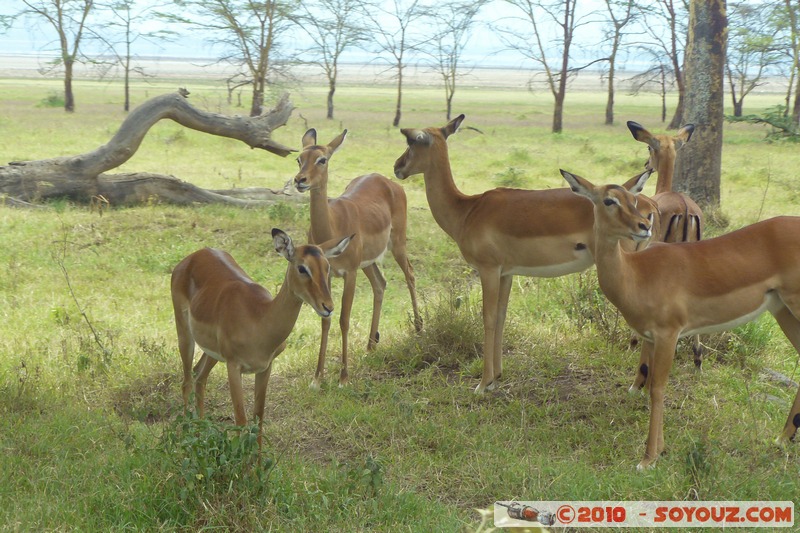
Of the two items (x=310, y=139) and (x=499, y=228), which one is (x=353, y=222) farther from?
(x=499, y=228)

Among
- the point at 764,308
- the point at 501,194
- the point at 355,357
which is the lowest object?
the point at 355,357

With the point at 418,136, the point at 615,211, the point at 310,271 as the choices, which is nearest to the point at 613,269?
the point at 615,211

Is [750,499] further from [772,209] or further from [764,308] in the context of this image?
[772,209]

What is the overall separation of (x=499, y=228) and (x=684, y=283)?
4.22 feet

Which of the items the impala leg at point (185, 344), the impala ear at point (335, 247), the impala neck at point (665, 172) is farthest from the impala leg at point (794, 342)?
the impala leg at point (185, 344)

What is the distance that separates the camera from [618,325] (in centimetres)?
571

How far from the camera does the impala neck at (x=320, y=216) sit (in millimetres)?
5590

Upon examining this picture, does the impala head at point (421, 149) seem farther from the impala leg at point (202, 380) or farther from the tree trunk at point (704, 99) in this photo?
the tree trunk at point (704, 99)

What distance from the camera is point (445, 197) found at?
545 cm

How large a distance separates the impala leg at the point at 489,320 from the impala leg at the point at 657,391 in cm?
120

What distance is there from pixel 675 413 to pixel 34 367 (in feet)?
Result: 12.7

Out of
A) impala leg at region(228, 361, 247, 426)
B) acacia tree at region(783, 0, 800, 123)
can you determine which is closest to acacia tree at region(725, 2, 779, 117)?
acacia tree at region(783, 0, 800, 123)

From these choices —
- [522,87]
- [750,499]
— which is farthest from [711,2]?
[522,87]

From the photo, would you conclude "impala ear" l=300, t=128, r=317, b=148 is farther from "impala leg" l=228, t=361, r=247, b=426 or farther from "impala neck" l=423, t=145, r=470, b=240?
"impala leg" l=228, t=361, r=247, b=426
